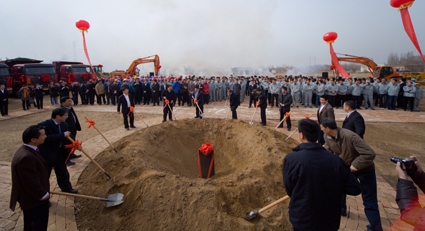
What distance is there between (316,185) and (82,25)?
72.0 feet

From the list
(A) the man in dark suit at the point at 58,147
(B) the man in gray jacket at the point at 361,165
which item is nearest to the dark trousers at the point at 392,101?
(B) the man in gray jacket at the point at 361,165

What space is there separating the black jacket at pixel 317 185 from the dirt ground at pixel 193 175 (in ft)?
4.38

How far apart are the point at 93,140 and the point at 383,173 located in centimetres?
938

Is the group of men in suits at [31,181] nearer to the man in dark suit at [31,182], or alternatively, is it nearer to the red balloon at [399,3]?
the man in dark suit at [31,182]

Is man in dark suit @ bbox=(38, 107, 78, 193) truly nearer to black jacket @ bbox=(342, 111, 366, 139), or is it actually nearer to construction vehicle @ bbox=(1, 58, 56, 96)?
black jacket @ bbox=(342, 111, 366, 139)

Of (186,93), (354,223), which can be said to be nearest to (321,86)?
(186,93)

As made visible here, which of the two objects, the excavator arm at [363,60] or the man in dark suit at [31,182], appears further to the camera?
the excavator arm at [363,60]

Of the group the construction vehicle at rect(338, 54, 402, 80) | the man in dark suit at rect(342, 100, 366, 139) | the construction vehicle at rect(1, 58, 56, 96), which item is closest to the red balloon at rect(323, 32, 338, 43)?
the construction vehicle at rect(338, 54, 402, 80)

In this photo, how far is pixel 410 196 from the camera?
2.40m

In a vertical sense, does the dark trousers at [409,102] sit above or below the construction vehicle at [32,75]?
below

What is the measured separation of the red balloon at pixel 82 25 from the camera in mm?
18750

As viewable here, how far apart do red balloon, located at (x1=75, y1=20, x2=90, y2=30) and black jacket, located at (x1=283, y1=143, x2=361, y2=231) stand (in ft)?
70.8

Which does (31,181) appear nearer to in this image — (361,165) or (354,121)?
(361,165)

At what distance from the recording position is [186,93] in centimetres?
1606
